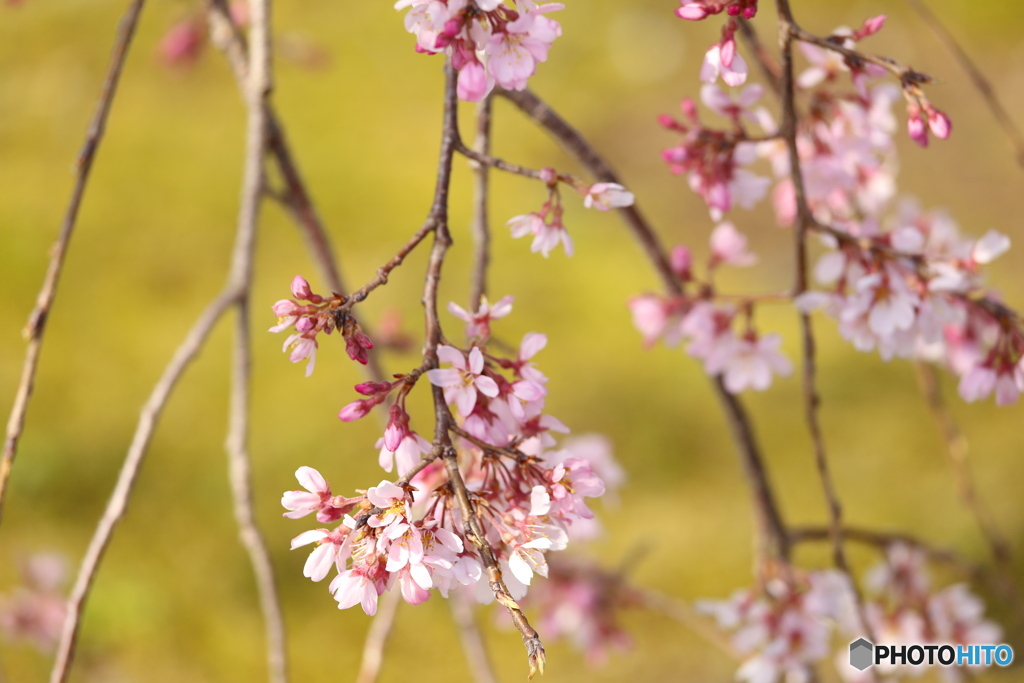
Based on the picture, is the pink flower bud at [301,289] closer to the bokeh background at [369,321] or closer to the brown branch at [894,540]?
the brown branch at [894,540]

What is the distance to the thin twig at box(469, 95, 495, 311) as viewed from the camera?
1.89 ft

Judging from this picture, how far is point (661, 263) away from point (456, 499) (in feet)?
1.32

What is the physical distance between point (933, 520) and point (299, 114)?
1762mm

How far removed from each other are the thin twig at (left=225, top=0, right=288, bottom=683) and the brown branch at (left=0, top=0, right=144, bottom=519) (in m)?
0.10

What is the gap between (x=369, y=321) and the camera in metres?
1.61

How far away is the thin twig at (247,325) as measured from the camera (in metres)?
0.66

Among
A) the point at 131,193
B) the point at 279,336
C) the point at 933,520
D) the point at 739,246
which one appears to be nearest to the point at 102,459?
the point at 279,336

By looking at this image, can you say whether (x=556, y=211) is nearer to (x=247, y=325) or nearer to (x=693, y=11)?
(x=693, y=11)

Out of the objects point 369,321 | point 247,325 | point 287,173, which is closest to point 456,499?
point 247,325

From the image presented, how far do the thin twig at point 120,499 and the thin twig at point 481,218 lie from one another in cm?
21

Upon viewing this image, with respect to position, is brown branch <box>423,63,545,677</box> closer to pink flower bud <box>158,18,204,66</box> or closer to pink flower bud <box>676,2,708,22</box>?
pink flower bud <box>676,2,708,22</box>

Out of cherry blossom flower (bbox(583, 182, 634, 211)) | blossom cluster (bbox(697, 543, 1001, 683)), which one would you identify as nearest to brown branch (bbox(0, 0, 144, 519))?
cherry blossom flower (bbox(583, 182, 634, 211))

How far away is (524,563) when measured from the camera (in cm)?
36

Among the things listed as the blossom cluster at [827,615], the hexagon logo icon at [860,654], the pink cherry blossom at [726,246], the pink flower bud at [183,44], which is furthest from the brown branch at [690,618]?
the pink flower bud at [183,44]
